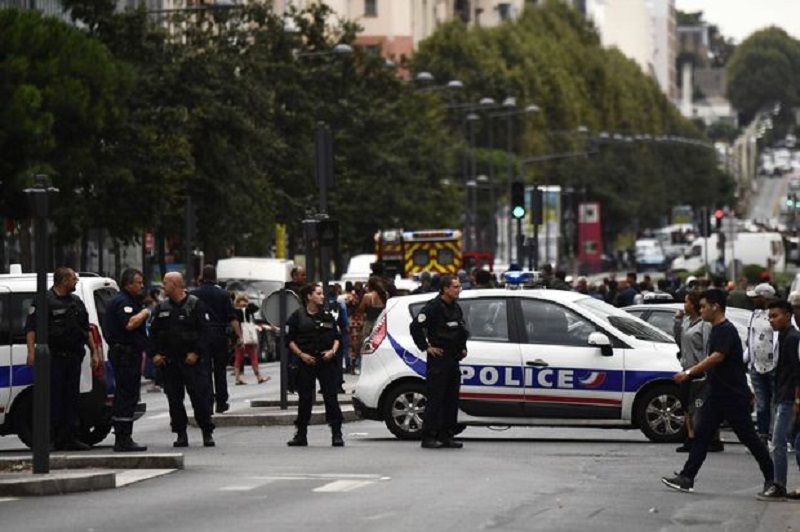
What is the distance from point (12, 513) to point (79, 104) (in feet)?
112

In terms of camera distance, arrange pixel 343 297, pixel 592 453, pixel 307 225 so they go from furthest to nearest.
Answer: pixel 343 297, pixel 307 225, pixel 592 453

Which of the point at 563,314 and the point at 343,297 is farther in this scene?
the point at 343,297

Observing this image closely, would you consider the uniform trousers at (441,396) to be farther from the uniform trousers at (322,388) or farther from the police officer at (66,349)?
the police officer at (66,349)

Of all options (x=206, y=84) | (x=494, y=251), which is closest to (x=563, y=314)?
(x=206, y=84)

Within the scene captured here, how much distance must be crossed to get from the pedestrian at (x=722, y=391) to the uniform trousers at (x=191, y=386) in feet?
20.2

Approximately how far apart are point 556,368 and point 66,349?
4671 mm

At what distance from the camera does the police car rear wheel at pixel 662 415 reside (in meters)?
25.7

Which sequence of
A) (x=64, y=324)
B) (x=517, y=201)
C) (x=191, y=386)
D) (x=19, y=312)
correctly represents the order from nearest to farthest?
(x=64, y=324), (x=191, y=386), (x=19, y=312), (x=517, y=201)

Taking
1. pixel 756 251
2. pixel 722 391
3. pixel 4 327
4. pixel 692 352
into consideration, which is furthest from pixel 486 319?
pixel 756 251

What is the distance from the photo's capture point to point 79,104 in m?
51.5

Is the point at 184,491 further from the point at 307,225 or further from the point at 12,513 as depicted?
the point at 307,225

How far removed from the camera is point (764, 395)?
2295 centimetres

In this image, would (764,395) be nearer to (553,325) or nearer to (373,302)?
(553,325)

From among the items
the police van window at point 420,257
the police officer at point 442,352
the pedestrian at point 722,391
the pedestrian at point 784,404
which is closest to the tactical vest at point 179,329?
the police officer at point 442,352
